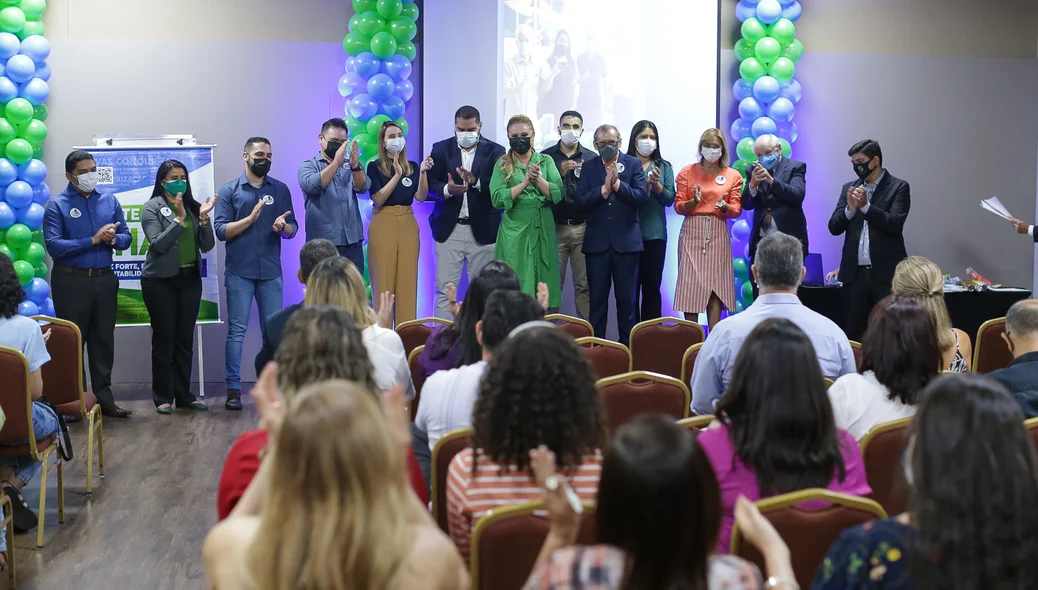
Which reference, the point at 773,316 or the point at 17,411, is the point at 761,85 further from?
the point at 17,411

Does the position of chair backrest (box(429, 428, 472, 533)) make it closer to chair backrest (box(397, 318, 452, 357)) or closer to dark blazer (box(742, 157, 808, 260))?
chair backrest (box(397, 318, 452, 357))

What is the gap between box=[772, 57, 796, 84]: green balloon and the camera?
24.4 feet

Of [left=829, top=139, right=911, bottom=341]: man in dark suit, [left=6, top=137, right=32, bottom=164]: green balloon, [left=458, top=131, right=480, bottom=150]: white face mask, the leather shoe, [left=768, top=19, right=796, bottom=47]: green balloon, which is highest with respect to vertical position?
[left=768, top=19, right=796, bottom=47]: green balloon

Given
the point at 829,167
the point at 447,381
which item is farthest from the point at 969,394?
the point at 829,167

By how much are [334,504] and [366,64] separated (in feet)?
19.2

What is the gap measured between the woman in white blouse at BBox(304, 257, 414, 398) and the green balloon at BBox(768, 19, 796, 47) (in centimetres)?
492

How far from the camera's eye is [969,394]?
1.60 metres

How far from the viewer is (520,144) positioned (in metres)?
6.79

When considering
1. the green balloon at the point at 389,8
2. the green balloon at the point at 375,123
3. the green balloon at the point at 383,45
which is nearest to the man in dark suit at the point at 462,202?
the green balloon at the point at 375,123

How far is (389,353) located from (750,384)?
1542 millimetres

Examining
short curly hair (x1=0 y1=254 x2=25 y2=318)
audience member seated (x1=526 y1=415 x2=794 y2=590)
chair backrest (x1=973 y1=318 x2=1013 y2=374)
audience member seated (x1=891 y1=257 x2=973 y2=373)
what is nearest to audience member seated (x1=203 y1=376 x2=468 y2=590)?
audience member seated (x1=526 y1=415 x2=794 y2=590)

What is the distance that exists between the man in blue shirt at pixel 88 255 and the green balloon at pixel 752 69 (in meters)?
4.47

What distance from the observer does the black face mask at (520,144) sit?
6.77 meters

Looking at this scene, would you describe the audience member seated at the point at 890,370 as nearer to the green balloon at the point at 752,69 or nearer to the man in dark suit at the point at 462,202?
the man in dark suit at the point at 462,202
